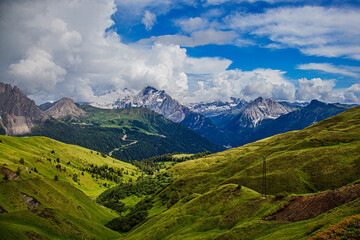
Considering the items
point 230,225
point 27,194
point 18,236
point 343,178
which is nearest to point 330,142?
point 343,178

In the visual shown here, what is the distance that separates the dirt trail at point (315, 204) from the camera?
43.6 meters

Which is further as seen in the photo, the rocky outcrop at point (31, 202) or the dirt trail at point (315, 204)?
the rocky outcrop at point (31, 202)

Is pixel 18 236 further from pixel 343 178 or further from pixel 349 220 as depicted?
pixel 343 178

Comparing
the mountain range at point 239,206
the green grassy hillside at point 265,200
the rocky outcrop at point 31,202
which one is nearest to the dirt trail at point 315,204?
the mountain range at point 239,206

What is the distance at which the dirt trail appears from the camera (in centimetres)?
4356

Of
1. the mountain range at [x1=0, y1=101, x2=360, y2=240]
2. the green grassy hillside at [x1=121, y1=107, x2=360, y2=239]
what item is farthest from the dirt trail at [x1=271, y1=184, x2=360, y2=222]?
the green grassy hillside at [x1=121, y1=107, x2=360, y2=239]

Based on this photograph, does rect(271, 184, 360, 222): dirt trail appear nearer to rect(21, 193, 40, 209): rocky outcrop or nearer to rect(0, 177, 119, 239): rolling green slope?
rect(0, 177, 119, 239): rolling green slope

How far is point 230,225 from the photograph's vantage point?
2244 inches

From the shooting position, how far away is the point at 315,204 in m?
46.3

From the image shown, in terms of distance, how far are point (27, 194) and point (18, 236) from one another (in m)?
43.8

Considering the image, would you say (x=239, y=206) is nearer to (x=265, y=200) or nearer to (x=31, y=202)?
(x=265, y=200)

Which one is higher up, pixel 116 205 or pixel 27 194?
pixel 27 194

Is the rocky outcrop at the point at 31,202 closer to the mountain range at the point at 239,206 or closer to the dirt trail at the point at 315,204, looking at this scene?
the mountain range at the point at 239,206

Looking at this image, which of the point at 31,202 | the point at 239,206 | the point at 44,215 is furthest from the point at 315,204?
the point at 31,202
